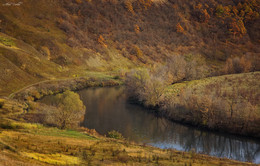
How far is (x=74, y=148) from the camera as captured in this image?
22.1 metres

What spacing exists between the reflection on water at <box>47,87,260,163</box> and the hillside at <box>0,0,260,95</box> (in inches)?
731

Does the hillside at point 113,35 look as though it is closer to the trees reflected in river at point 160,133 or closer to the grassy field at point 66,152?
the trees reflected in river at point 160,133

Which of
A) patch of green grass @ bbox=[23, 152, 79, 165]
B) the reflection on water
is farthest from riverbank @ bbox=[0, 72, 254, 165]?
the reflection on water

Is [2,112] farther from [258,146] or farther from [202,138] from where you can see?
[258,146]

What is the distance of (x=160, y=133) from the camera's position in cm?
3844

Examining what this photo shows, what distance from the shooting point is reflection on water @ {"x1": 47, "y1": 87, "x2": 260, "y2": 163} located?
33.2 metres

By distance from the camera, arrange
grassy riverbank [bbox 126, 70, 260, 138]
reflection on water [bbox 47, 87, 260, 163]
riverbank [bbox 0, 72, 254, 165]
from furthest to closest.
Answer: grassy riverbank [bbox 126, 70, 260, 138] → reflection on water [bbox 47, 87, 260, 163] → riverbank [bbox 0, 72, 254, 165]

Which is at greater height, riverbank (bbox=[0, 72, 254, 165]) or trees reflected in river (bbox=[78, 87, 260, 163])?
trees reflected in river (bbox=[78, 87, 260, 163])

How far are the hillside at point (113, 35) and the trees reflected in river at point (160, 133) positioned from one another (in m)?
18.6

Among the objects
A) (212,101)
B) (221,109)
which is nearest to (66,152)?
(221,109)

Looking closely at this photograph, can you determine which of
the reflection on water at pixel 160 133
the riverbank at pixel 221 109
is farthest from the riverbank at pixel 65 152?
the riverbank at pixel 221 109

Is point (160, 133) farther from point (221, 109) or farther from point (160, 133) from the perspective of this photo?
point (221, 109)

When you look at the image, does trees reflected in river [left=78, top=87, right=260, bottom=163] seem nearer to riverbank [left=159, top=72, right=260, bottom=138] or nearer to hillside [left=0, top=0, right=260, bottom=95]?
riverbank [left=159, top=72, right=260, bottom=138]

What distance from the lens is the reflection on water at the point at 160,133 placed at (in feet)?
109
